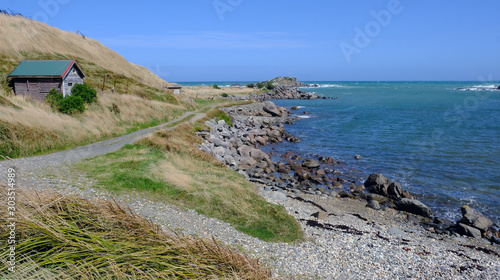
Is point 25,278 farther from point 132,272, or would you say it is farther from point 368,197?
point 368,197

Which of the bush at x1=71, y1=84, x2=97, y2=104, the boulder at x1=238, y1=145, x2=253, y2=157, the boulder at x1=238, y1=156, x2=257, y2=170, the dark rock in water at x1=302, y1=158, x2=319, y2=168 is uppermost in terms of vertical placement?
the bush at x1=71, y1=84, x2=97, y2=104

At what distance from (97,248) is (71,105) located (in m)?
24.6

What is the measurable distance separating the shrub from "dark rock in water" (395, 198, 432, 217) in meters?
25.6

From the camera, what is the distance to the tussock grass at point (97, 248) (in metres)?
5.05

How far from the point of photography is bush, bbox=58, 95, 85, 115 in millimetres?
26531

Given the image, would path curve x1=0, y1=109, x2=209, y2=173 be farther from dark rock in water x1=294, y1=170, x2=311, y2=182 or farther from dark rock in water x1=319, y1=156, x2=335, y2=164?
dark rock in water x1=319, y1=156, x2=335, y2=164

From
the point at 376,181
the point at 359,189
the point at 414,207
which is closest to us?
the point at 414,207

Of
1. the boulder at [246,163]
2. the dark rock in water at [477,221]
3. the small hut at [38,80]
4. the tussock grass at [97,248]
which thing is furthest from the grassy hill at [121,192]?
the dark rock in water at [477,221]

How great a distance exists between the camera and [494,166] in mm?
28438

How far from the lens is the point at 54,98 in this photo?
94.1 feet

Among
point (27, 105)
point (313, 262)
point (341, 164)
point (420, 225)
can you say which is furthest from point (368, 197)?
point (27, 105)

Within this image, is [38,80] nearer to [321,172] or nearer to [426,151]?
[321,172]

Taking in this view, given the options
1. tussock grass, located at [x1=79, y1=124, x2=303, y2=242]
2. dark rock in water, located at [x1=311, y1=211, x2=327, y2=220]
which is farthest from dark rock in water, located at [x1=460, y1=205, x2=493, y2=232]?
tussock grass, located at [x1=79, y1=124, x2=303, y2=242]

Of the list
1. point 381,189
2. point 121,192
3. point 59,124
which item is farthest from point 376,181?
point 59,124
